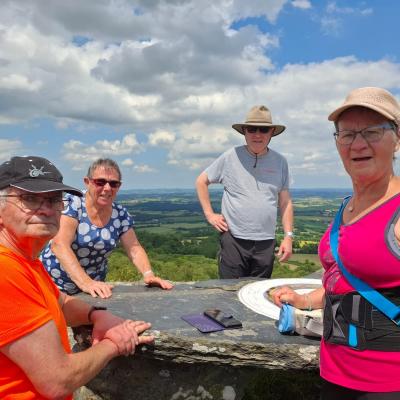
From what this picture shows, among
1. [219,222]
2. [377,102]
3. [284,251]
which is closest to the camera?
[377,102]

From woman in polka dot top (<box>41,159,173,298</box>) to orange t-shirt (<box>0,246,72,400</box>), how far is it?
6.13 feet

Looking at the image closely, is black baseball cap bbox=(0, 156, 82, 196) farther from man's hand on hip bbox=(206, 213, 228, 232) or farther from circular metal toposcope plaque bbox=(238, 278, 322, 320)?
man's hand on hip bbox=(206, 213, 228, 232)

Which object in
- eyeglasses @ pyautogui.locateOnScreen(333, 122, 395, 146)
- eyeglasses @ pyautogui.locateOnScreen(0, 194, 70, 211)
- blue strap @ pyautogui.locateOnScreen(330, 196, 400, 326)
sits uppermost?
eyeglasses @ pyautogui.locateOnScreen(333, 122, 395, 146)

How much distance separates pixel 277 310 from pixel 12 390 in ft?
7.76

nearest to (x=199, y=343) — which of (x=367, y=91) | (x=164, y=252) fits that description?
(x=367, y=91)

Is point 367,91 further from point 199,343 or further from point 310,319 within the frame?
point 199,343

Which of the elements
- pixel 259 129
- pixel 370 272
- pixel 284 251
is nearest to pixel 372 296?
pixel 370 272

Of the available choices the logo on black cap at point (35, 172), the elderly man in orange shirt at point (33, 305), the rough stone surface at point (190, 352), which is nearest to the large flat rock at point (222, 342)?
the rough stone surface at point (190, 352)

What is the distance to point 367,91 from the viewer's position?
2254mm

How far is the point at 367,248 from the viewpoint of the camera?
83.1 inches

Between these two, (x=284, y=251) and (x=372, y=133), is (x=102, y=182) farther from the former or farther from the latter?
(x=372, y=133)

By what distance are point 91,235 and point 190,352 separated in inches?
69.5

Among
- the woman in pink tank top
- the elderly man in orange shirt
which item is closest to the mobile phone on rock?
the elderly man in orange shirt

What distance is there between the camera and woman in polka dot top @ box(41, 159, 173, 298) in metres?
4.20
